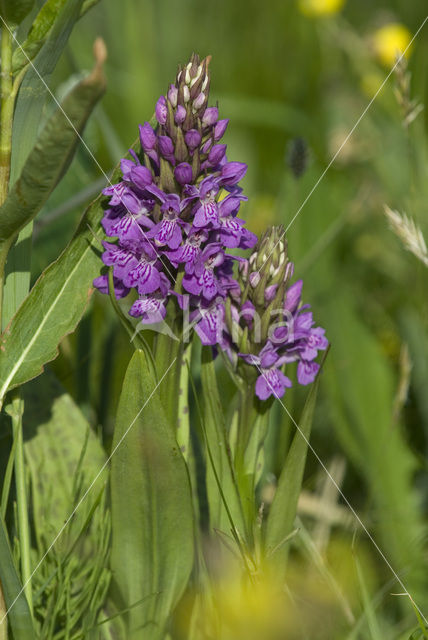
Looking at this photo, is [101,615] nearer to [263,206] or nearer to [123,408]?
[123,408]

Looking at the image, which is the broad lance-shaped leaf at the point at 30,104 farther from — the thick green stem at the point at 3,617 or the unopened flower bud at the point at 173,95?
the thick green stem at the point at 3,617

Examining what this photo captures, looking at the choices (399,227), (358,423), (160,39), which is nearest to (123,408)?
(399,227)

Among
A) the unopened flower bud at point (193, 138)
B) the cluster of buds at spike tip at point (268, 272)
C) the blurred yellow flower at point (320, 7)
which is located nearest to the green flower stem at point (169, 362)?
the cluster of buds at spike tip at point (268, 272)

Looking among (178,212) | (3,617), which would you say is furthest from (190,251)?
(3,617)

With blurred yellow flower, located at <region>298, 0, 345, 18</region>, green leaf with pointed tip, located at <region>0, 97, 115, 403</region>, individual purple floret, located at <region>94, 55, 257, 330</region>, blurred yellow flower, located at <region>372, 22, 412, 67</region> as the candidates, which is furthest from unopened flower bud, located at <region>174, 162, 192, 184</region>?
blurred yellow flower, located at <region>298, 0, 345, 18</region>

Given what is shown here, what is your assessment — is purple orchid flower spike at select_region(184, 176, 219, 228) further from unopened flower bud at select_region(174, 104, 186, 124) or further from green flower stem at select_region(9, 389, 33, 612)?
green flower stem at select_region(9, 389, 33, 612)
